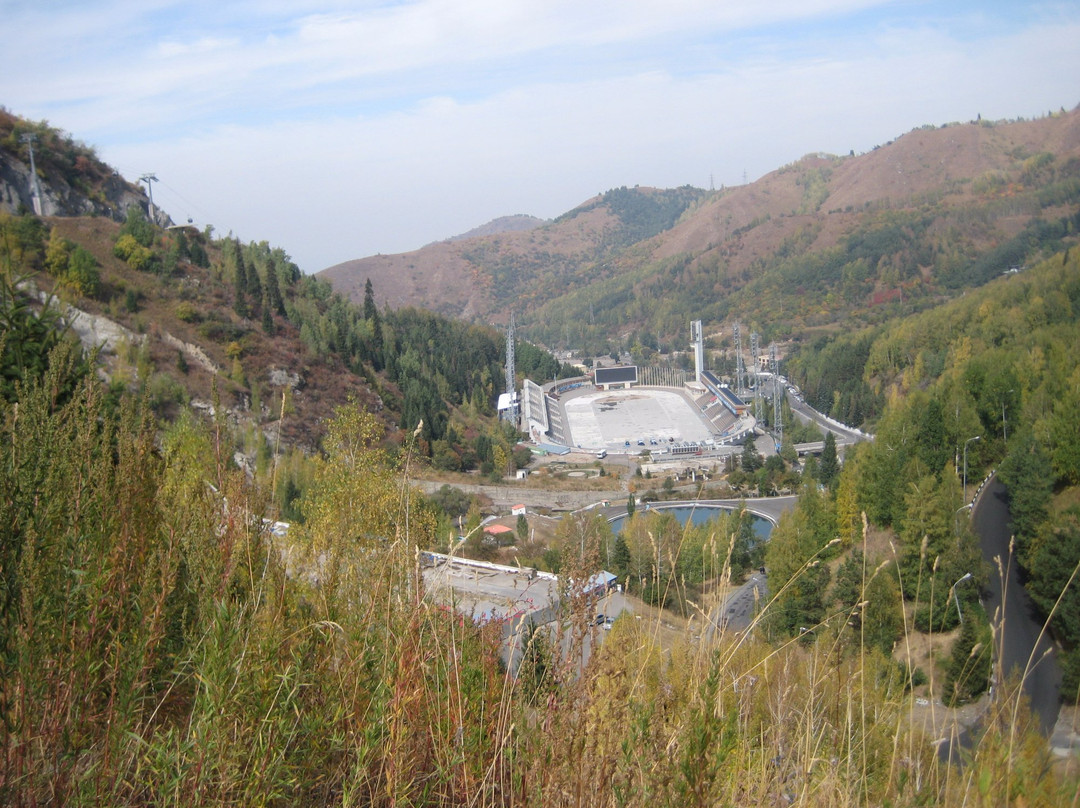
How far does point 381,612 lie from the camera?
1.15m

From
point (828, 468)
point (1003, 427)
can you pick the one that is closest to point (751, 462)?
point (828, 468)

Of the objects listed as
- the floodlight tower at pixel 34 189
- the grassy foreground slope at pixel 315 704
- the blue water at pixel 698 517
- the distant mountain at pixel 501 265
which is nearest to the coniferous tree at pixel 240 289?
the floodlight tower at pixel 34 189

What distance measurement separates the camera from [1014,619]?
21.9 feet

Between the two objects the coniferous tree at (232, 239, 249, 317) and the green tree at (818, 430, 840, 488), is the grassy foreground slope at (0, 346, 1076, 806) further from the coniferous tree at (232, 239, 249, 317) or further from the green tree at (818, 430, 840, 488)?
the coniferous tree at (232, 239, 249, 317)

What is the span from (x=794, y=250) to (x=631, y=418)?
1074 inches

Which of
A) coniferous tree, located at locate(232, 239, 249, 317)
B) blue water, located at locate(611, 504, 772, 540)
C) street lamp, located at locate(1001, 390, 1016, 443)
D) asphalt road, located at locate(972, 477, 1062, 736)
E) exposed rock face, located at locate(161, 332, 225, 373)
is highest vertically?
coniferous tree, located at locate(232, 239, 249, 317)

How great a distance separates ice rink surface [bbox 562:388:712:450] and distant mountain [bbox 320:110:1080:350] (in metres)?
8.67

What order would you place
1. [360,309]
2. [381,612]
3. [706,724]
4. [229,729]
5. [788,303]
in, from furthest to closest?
[788,303], [360,309], [381,612], [229,729], [706,724]

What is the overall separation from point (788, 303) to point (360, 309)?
2476 cm

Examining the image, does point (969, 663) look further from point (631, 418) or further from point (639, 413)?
point (639, 413)

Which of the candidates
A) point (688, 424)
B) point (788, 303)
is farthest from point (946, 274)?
point (688, 424)

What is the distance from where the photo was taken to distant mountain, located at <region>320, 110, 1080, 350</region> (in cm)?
3809

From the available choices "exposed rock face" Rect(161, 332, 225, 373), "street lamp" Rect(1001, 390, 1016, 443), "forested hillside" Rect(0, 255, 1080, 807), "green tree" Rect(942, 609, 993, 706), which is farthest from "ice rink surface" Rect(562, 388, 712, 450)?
"forested hillside" Rect(0, 255, 1080, 807)

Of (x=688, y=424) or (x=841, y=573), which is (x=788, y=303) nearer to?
(x=688, y=424)
